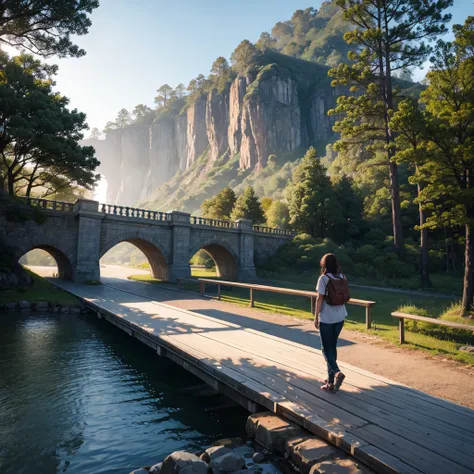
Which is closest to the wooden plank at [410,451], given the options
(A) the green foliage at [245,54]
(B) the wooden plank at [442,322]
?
(B) the wooden plank at [442,322]

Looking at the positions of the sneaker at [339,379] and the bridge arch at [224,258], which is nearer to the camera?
the sneaker at [339,379]

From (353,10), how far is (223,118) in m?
106

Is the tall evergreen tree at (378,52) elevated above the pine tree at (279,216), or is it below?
above

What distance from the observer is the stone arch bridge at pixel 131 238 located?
878 inches

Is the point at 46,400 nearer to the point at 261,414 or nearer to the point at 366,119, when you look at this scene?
the point at 261,414

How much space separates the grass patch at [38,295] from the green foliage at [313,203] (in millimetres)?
28428

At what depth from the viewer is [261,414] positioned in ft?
15.1

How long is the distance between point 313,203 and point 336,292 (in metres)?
35.0

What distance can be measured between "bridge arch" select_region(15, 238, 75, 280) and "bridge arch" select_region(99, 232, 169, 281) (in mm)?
2370

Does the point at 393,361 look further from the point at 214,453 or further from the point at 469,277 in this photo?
the point at 469,277

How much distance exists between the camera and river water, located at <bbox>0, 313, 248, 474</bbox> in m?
4.59

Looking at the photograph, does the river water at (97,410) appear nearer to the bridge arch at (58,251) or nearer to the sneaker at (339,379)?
the sneaker at (339,379)

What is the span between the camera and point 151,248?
1204 inches

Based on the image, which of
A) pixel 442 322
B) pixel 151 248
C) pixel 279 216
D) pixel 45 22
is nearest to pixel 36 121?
pixel 45 22
